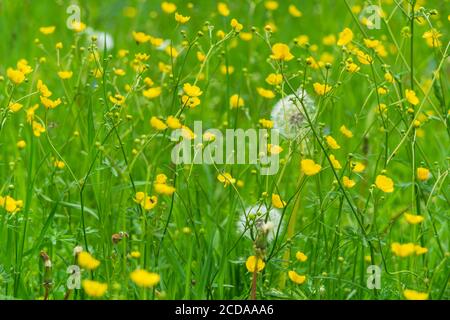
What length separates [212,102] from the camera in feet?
11.4

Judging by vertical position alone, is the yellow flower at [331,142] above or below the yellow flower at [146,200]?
above

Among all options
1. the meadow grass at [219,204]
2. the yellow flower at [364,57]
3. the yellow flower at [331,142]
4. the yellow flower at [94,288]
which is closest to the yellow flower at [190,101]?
the meadow grass at [219,204]

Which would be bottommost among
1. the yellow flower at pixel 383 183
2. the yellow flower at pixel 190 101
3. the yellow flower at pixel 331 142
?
the yellow flower at pixel 383 183

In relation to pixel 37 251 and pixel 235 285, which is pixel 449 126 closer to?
pixel 235 285

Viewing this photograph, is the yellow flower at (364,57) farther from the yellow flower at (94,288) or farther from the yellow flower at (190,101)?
the yellow flower at (94,288)

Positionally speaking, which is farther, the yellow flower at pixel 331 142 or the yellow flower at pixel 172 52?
the yellow flower at pixel 172 52

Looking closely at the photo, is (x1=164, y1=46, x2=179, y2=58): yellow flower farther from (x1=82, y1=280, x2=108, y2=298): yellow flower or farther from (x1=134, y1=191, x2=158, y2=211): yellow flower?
(x1=82, y1=280, x2=108, y2=298): yellow flower

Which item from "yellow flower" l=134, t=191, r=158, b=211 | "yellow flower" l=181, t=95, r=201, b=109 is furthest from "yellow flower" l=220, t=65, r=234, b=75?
"yellow flower" l=134, t=191, r=158, b=211

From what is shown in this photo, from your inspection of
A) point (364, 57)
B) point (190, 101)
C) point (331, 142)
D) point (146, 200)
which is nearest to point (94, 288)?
point (146, 200)

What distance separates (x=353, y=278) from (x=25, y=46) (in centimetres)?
220

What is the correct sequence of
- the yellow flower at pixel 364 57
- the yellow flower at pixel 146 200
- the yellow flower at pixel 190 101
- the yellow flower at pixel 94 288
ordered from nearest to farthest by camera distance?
the yellow flower at pixel 94 288, the yellow flower at pixel 146 200, the yellow flower at pixel 190 101, the yellow flower at pixel 364 57

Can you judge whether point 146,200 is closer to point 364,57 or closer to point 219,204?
point 219,204

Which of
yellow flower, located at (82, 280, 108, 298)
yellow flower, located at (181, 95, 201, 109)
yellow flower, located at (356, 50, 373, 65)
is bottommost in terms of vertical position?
yellow flower, located at (82, 280, 108, 298)
